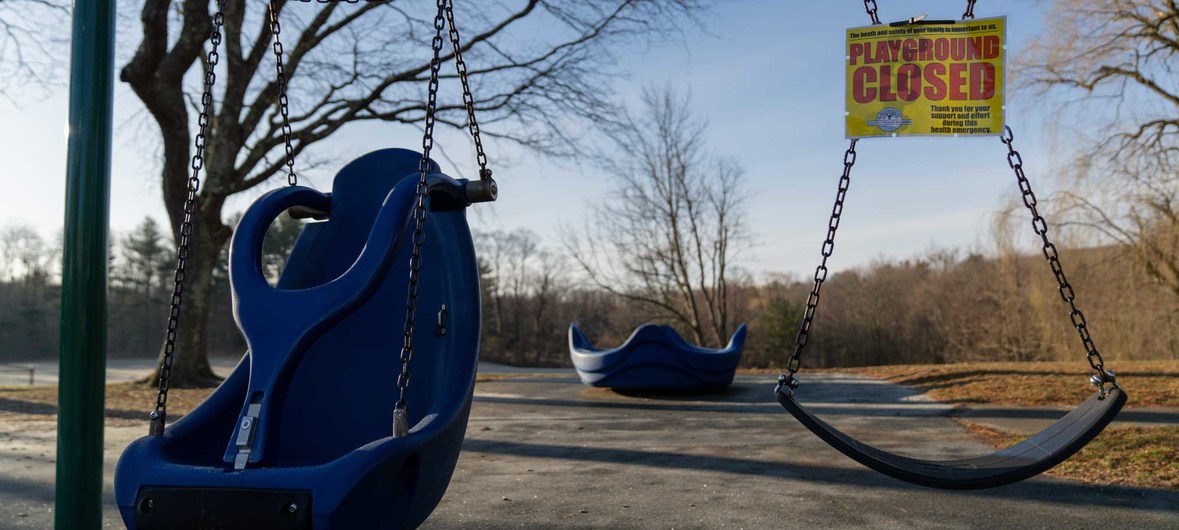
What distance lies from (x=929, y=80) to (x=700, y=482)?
2701 millimetres

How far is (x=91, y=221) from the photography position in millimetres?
3027

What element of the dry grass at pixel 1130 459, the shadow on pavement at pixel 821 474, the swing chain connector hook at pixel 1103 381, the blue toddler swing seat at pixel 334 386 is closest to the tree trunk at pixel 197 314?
the shadow on pavement at pixel 821 474

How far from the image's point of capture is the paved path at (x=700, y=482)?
3859mm

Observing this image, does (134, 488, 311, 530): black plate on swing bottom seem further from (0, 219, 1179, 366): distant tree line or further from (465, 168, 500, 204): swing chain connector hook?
(0, 219, 1179, 366): distant tree line

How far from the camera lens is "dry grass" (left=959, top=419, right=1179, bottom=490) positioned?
14.9 feet

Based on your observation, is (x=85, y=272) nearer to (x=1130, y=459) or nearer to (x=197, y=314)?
(x=1130, y=459)

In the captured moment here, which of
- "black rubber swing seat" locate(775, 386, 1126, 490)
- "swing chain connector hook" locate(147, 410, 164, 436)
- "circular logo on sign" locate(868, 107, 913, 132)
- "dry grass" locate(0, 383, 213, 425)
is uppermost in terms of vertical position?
"circular logo on sign" locate(868, 107, 913, 132)

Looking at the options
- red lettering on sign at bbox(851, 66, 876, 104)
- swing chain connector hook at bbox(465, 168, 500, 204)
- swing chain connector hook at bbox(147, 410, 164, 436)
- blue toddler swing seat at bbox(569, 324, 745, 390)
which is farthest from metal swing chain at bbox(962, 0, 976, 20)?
blue toddler swing seat at bbox(569, 324, 745, 390)

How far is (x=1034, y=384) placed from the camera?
9.70 metres

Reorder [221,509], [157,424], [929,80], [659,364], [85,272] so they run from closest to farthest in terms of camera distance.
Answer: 1. [221,509]
2. [157,424]
3. [85,272]
4. [929,80]
5. [659,364]

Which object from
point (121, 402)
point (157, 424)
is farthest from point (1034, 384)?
point (121, 402)

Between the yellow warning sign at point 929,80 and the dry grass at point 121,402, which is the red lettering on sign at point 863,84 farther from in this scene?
the dry grass at point 121,402

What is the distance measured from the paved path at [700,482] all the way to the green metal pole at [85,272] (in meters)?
1.21

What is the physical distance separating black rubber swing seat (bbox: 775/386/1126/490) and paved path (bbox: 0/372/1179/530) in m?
0.92
